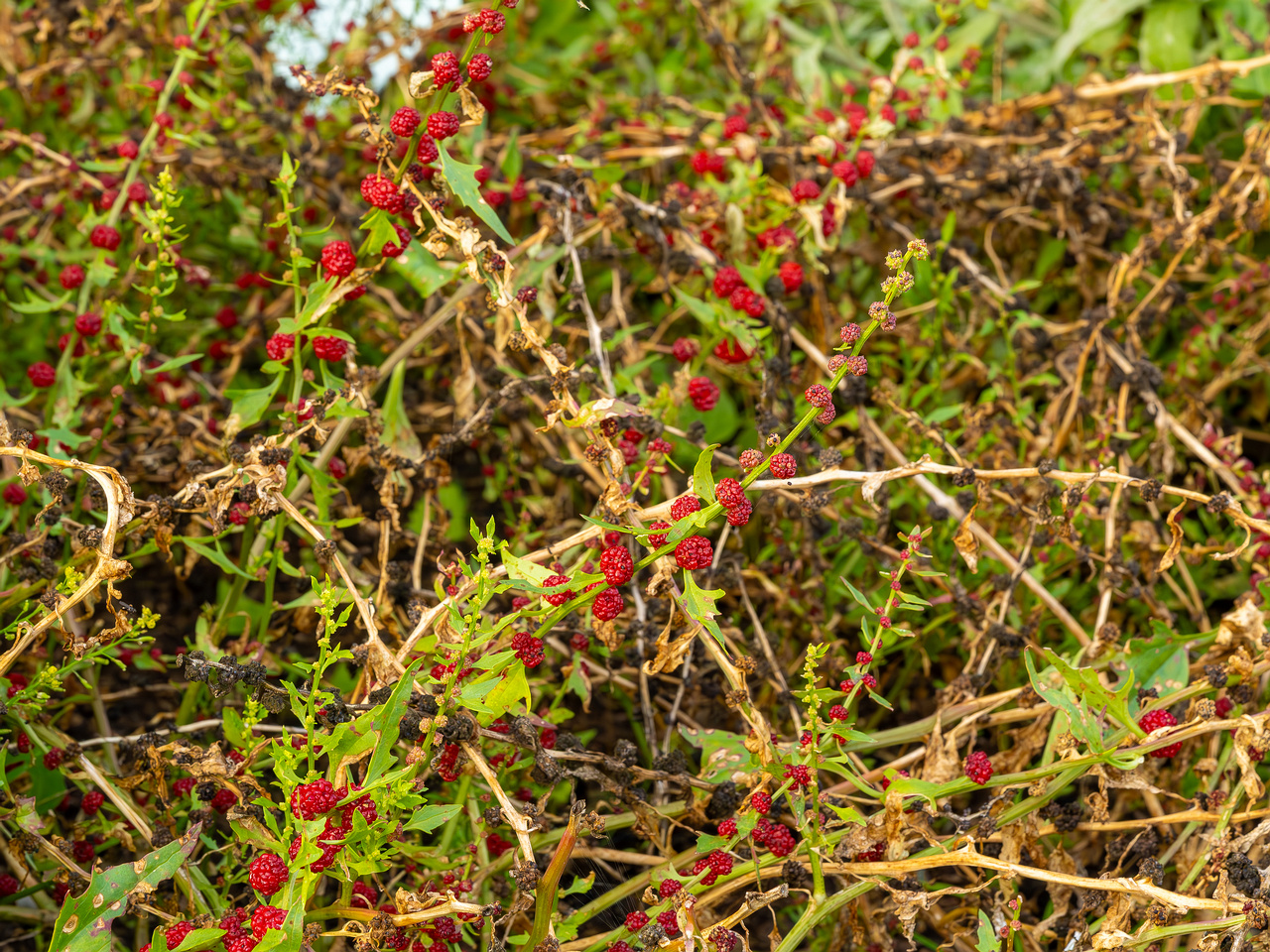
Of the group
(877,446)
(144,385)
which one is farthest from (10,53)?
(877,446)

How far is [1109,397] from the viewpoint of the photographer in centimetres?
251

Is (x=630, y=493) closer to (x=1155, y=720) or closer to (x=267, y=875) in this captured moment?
(x=267, y=875)

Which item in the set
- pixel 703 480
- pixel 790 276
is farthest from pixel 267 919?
pixel 790 276

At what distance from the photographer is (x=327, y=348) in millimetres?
1795

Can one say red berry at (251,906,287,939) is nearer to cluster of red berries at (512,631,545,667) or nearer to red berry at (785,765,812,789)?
cluster of red berries at (512,631,545,667)

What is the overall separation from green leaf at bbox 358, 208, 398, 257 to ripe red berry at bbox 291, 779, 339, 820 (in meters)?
0.87

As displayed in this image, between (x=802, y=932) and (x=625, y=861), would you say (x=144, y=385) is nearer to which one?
(x=625, y=861)

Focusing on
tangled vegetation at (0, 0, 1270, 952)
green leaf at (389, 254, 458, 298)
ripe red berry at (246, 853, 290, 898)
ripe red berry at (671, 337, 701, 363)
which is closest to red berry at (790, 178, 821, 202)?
tangled vegetation at (0, 0, 1270, 952)

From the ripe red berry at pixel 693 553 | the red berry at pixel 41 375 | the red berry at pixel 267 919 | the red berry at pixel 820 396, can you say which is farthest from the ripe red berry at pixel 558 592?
the red berry at pixel 41 375

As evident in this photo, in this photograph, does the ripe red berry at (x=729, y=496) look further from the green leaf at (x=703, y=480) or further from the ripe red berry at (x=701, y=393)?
the ripe red berry at (x=701, y=393)

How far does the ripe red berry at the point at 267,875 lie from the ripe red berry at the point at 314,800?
0.07m

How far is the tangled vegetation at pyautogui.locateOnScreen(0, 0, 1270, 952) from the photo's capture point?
1.55 metres

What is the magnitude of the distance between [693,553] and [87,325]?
1484 mm

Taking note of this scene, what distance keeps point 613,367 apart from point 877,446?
63 centimetres
